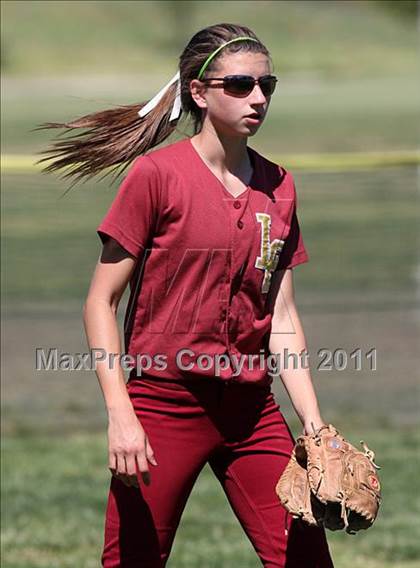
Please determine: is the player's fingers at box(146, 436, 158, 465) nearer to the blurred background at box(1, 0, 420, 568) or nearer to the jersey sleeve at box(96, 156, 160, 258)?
the jersey sleeve at box(96, 156, 160, 258)

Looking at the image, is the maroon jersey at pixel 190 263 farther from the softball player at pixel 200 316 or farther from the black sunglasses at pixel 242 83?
the black sunglasses at pixel 242 83

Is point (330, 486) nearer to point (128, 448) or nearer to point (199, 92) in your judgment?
point (128, 448)

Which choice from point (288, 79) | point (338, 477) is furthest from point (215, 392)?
point (288, 79)

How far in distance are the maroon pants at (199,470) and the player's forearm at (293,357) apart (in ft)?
0.30

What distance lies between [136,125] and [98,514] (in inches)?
107

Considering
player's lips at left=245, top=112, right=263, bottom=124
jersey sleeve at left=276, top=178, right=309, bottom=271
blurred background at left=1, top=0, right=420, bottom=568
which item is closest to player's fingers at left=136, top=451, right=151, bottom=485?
jersey sleeve at left=276, top=178, right=309, bottom=271

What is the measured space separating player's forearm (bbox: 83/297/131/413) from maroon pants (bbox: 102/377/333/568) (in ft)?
0.59

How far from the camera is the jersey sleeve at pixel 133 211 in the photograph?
3312mm

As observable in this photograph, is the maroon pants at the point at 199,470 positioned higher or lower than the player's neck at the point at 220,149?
lower

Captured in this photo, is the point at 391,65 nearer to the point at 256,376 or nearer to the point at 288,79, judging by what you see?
the point at 288,79

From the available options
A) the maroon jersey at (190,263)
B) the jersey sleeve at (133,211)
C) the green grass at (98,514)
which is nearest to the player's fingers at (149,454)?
the maroon jersey at (190,263)

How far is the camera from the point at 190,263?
11.1 ft

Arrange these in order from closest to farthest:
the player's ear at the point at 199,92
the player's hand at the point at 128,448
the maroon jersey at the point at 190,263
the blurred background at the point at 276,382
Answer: the player's hand at the point at 128,448 → the maroon jersey at the point at 190,263 → the player's ear at the point at 199,92 → the blurred background at the point at 276,382

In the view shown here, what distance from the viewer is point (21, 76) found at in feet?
153
